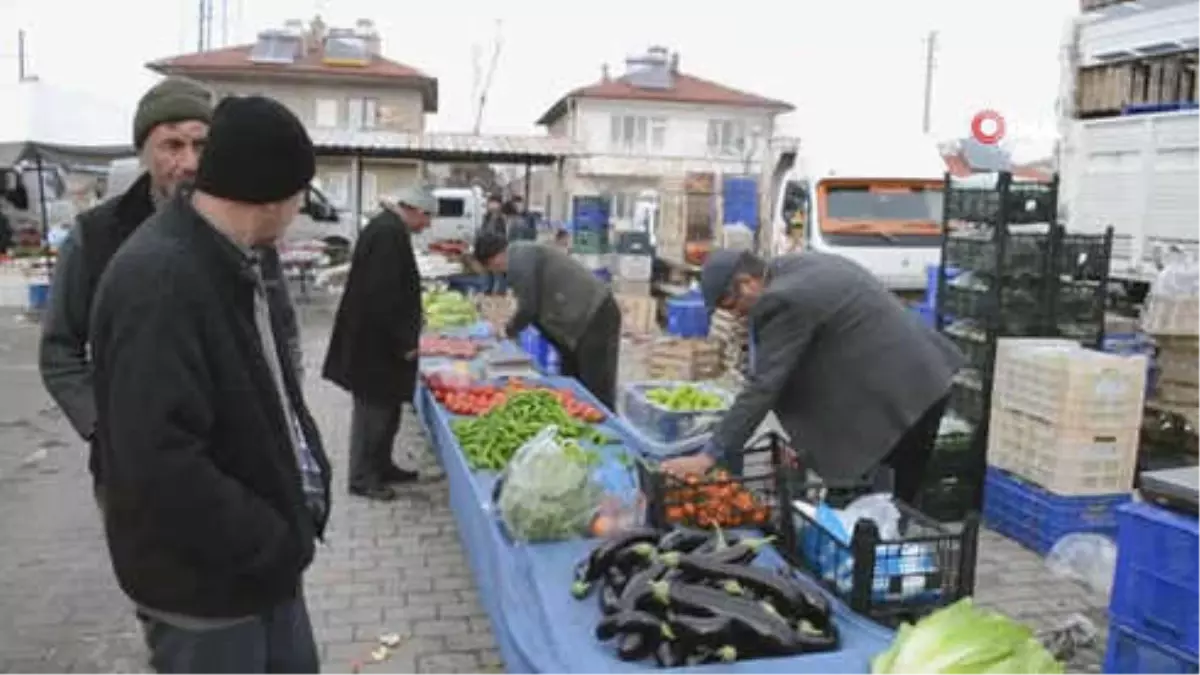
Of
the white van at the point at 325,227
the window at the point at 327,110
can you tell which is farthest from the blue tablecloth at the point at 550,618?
the window at the point at 327,110

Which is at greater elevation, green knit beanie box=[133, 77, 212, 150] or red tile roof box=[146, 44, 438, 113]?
red tile roof box=[146, 44, 438, 113]

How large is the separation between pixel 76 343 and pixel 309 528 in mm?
1334

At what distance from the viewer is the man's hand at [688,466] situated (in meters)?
3.74

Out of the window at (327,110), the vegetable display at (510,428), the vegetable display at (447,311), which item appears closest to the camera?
the vegetable display at (510,428)

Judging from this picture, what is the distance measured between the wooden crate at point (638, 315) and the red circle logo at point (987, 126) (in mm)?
5035

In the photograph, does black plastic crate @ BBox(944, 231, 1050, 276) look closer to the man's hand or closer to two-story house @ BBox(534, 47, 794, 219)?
the man's hand

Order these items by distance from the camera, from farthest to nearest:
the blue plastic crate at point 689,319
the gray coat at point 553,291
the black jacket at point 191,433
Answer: the blue plastic crate at point 689,319
the gray coat at point 553,291
the black jacket at point 191,433

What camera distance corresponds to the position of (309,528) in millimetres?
2262

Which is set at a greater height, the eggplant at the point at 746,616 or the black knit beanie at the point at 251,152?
the black knit beanie at the point at 251,152

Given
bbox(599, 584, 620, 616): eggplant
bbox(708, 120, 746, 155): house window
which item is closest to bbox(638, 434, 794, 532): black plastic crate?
bbox(599, 584, 620, 616): eggplant

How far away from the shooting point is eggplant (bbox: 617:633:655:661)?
2.74m

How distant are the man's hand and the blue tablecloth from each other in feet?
1.35

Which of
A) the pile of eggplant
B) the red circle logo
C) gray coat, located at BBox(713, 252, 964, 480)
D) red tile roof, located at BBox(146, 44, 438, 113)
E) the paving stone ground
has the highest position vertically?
red tile roof, located at BBox(146, 44, 438, 113)

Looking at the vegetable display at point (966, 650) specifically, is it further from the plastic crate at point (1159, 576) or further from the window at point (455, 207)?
the window at point (455, 207)
